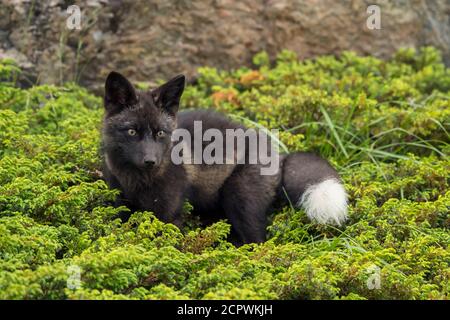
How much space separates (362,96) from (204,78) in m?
2.07

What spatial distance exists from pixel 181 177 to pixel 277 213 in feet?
3.15

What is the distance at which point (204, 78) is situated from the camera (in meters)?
8.69

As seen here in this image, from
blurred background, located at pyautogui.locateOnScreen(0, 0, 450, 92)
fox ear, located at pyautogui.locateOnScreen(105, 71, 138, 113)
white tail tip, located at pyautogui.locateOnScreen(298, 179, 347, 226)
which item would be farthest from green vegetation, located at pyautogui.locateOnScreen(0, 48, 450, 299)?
fox ear, located at pyautogui.locateOnScreen(105, 71, 138, 113)

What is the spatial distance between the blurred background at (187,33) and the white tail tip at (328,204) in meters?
3.49

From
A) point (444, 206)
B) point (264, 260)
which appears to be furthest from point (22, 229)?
point (444, 206)

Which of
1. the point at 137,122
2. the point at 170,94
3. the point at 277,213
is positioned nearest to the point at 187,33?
the point at 170,94

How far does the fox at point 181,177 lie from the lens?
5.67 metres

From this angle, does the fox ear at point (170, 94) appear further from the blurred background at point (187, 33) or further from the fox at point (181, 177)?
the blurred background at point (187, 33)

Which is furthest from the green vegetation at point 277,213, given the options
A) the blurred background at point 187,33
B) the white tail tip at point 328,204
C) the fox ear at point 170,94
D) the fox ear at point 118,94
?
the fox ear at point 170,94

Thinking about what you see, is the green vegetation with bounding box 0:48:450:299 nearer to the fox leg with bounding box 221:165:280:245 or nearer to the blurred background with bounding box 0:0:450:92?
the fox leg with bounding box 221:165:280:245

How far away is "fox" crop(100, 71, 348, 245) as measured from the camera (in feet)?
18.6

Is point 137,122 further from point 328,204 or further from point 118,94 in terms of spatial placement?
point 328,204

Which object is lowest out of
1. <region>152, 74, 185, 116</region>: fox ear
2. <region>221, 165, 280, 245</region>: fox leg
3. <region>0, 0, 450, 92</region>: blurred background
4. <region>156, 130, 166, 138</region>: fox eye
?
<region>221, 165, 280, 245</region>: fox leg
